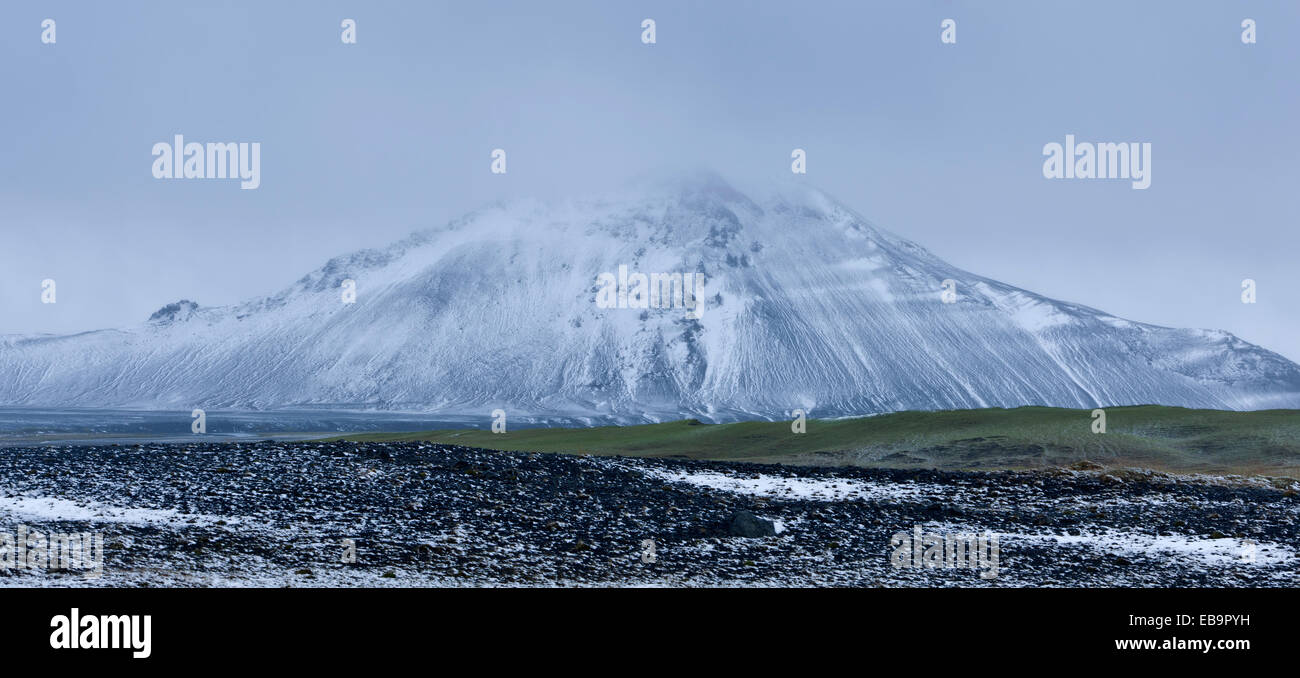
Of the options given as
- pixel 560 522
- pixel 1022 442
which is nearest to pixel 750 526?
pixel 560 522

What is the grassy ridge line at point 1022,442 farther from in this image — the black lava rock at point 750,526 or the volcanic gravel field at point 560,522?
the black lava rock at point 750,526

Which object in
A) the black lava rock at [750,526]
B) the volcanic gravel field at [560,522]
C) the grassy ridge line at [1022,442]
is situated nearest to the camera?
the volcanic gravel field at [560,522]

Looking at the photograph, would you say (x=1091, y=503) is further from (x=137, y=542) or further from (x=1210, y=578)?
(x=137, y=542)

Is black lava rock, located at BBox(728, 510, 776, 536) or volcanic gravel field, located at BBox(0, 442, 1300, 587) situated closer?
volcanic gravel field, located at BBox(0, 442, 1300, 587)

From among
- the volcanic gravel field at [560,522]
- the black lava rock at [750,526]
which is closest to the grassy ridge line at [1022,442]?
the volcanic gravel field at [560,522]

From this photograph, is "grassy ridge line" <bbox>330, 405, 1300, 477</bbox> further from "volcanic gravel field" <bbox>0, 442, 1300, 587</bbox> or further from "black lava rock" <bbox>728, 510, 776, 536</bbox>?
"black lava rock" <bbox>728, 510, 776, 536</bbox>

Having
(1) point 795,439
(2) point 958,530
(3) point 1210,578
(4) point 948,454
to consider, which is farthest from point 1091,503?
(1) point 795,439

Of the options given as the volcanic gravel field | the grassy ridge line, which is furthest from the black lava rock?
the grassy ridge line
